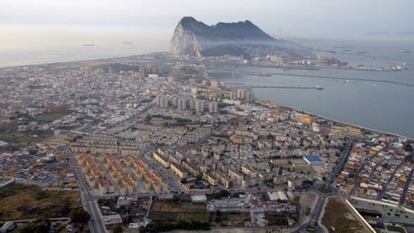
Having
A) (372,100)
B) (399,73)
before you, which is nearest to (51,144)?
(372,100)

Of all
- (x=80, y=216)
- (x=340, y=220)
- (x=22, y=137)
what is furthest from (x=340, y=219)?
(x=22, y=137)

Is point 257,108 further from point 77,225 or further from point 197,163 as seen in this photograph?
point 77,225

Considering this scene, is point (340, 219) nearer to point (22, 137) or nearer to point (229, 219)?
point (229, 219)

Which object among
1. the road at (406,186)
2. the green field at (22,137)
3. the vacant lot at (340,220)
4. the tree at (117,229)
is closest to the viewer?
the tree at (117,229)

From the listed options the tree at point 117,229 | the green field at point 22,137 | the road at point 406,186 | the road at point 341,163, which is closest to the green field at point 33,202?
the tree at point 117,229

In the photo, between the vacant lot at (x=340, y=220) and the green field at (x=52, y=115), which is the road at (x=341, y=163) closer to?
the vacant lot at (x=340, y=220)

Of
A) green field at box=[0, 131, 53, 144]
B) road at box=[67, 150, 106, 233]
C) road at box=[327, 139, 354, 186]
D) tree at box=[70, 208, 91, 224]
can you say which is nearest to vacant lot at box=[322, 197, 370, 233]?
road at box=[327, 139, 354, 186]
